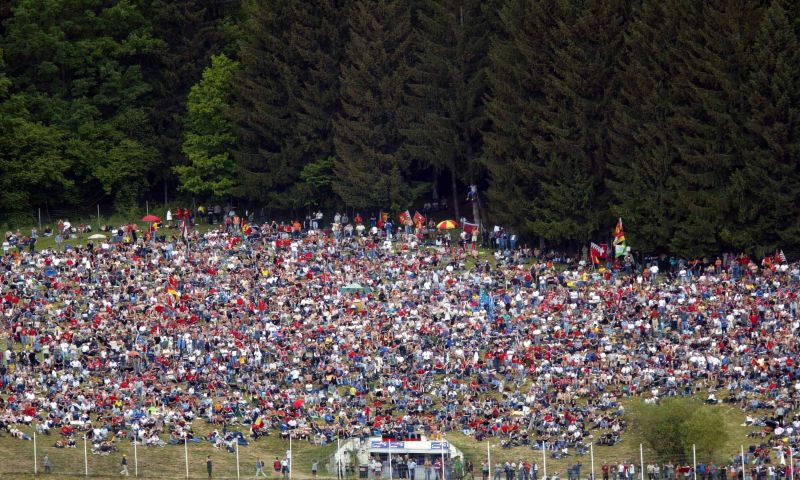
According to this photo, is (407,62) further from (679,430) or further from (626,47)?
(679,430)

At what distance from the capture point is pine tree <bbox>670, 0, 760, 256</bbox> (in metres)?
110

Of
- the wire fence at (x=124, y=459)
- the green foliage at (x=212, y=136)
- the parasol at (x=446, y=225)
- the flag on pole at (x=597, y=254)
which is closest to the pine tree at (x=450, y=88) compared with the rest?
the parasol at (x=446, y=225)

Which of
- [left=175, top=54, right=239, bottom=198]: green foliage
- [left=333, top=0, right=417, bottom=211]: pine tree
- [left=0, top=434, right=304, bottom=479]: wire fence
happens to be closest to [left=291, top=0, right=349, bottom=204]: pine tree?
[left=333, top=0, right=417, bottom=211]: pine tree

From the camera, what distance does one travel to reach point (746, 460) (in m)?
91.9

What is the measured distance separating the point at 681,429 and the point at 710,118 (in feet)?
79.6

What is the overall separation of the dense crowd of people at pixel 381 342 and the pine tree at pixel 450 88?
23.1 feet

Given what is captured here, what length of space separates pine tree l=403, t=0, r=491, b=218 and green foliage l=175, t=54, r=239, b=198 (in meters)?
12.4

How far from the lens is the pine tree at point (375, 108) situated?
12250 cm

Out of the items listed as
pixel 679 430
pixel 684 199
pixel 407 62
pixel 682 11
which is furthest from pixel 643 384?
pixel 407 62

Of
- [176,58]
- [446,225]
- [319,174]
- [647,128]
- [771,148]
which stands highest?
[176,58]

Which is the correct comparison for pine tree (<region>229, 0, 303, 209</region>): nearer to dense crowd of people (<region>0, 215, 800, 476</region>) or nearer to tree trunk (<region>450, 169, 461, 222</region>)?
tree trunk (<region>450, 169, 461, 222</region>)

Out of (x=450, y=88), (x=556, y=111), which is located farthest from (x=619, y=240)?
(x=450, y=88)

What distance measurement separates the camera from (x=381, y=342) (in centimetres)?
10475

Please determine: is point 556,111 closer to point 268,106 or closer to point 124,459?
point 268,106
